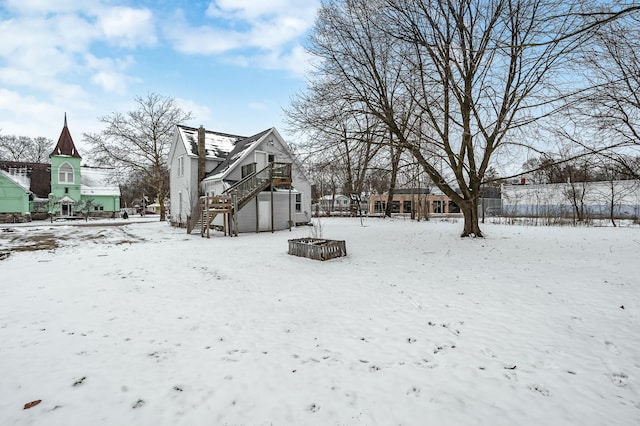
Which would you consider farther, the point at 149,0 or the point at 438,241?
the point at 438,241

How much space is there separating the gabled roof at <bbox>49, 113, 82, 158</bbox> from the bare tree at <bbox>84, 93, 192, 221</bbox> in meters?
12.2

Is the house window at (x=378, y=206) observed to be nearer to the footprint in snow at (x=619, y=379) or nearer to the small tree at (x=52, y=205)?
the small tree at (x=52, y=205)

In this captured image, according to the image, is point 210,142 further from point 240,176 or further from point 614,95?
point 614,95

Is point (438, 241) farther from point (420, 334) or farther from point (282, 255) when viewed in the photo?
point (420, 334)

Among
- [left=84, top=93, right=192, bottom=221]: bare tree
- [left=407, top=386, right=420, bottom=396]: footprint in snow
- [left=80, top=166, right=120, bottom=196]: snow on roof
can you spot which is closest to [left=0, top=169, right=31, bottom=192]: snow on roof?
[left=80, top=166, right=120, bottom=196]: snow on roof

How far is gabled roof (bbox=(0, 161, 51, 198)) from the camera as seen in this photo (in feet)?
113

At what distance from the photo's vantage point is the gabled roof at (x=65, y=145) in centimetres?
3569

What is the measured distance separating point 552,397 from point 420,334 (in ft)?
5.54

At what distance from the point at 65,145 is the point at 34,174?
17.2 feet

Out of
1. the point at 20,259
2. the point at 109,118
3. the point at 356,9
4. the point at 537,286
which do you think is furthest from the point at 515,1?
the point at 109,118

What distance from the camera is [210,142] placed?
24125 mm

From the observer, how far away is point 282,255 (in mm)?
10680

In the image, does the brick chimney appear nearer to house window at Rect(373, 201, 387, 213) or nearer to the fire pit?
the fire pit

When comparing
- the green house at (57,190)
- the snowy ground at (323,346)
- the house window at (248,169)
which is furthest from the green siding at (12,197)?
the snowy ground at (323,346)
